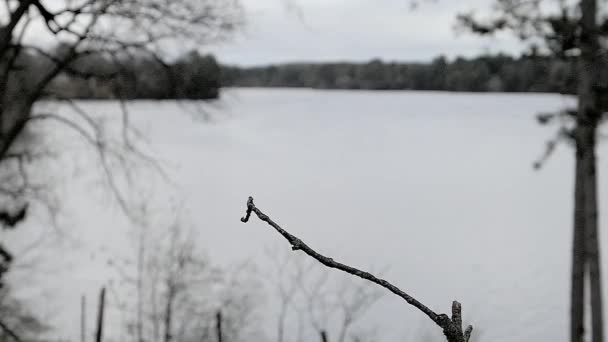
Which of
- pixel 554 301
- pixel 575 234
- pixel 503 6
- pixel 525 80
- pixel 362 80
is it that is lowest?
pixel 554 301

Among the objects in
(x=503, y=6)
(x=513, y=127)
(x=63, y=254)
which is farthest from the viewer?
(x=513, y=127)

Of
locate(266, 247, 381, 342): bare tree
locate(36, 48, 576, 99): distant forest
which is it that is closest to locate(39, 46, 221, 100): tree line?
locate(36, 48, 576, 99): distant forest

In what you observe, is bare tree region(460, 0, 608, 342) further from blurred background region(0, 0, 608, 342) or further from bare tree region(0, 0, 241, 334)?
bare tree region(0, 0, 241, 334)

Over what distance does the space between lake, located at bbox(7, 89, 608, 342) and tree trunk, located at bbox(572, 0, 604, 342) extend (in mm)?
611

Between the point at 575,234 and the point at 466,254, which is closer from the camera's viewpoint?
the point at 575,234

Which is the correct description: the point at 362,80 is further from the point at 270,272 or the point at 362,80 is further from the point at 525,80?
the point at 525,80

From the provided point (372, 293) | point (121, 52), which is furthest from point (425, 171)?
point (121, 52)

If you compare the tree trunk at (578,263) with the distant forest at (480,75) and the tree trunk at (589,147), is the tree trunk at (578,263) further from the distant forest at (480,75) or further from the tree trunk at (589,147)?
the distant forest at (480,75)

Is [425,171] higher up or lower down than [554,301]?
higher up

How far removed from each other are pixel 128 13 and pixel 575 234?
23.4ft

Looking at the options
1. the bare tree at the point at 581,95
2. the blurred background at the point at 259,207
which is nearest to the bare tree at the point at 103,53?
A: the blurred background at the point at 259,207

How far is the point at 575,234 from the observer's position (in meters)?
9.72

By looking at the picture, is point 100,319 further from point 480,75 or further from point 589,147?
point 480,75

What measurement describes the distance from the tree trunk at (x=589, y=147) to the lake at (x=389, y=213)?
611 millimetres
